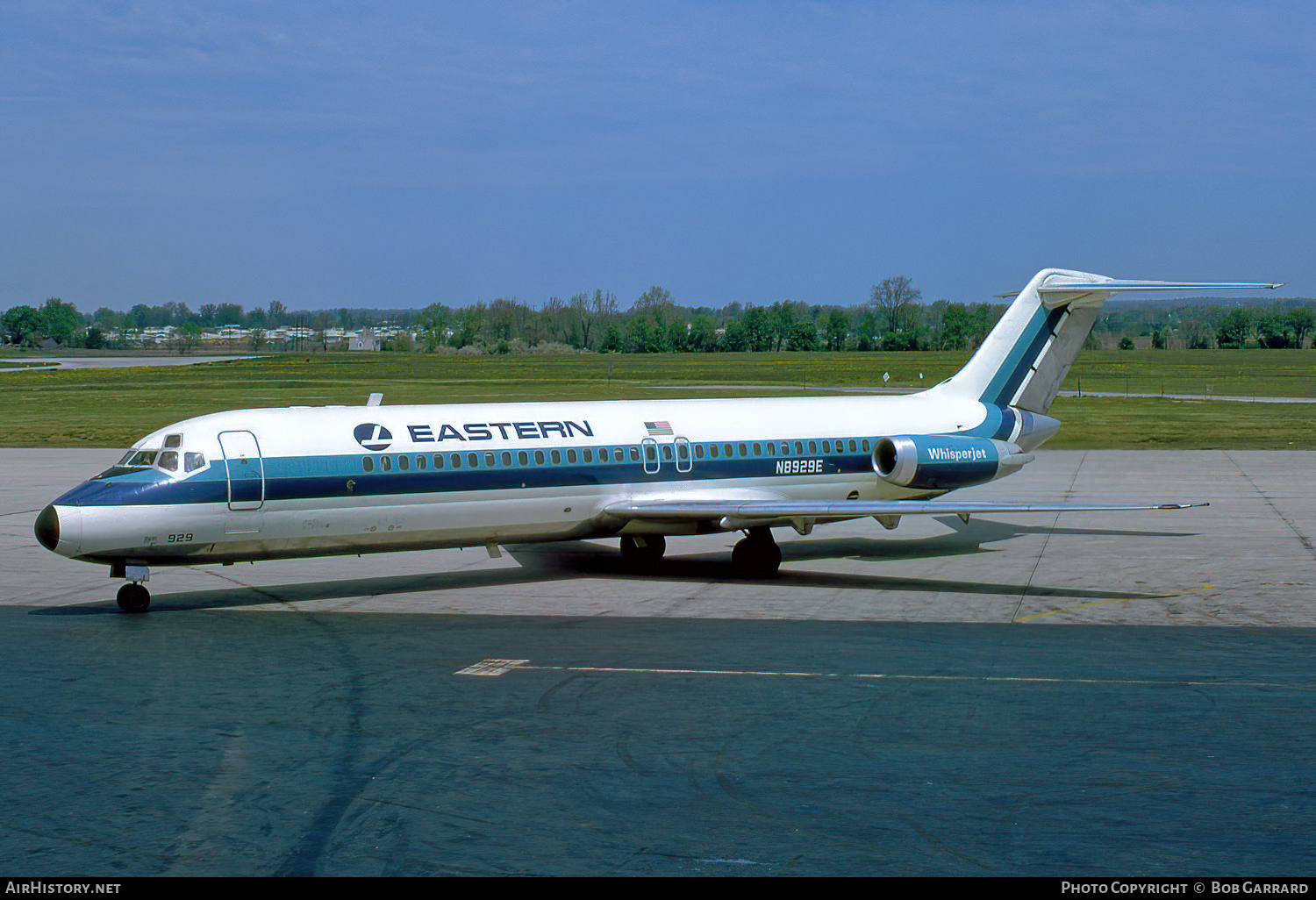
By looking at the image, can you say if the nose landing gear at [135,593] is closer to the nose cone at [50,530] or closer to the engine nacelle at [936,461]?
the nose cone at [50,530]

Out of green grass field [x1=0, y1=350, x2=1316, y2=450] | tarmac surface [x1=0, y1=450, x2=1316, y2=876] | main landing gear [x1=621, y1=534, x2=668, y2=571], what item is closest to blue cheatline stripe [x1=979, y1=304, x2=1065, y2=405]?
tarmac surface [x1=0, y1=450, x2=1316, y2=876]

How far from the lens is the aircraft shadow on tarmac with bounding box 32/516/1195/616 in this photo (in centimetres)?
2222

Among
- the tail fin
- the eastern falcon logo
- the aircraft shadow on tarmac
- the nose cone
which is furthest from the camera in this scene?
the tail fin

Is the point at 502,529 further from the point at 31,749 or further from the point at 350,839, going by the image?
the point at 350,839

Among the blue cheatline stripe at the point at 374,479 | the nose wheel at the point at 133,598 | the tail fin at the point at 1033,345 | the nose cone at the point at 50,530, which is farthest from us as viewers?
the tail fin at the point at 1033,345

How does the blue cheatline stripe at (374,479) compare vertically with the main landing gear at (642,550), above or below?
above

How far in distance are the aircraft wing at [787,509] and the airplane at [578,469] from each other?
0.05 metres

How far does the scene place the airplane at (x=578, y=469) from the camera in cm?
2042

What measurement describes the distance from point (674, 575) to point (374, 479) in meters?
6.17

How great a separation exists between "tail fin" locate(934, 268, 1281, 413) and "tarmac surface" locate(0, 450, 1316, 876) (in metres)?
4.95

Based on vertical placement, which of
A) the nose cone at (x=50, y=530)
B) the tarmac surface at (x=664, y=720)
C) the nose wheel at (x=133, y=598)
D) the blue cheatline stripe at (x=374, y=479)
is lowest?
the tarmac surface at (x=664, y=720)

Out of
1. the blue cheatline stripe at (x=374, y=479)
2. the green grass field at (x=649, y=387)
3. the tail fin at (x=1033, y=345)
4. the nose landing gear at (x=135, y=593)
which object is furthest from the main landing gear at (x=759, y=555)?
the green grass field at (x=649, y=387)

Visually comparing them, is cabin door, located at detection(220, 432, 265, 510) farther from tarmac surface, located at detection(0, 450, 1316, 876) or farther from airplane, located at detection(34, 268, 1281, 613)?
tarmac surface, located at detection(0, 450, 1316, 876)

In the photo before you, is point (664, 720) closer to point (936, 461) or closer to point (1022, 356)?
point (936, 461)
